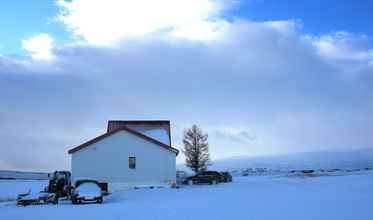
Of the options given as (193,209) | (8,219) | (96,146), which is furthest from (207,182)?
(8,219)

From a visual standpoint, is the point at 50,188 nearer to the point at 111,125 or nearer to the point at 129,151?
the point at 129,151

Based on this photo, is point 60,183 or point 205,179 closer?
point 60,183

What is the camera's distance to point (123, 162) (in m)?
36.6

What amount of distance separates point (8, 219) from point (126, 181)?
62.6 ft

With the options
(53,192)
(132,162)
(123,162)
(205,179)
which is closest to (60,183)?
(53,192)

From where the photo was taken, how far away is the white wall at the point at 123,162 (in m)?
36.2

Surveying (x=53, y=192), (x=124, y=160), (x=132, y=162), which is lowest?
(x=53, y=192)

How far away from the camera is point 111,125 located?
46.2 meters

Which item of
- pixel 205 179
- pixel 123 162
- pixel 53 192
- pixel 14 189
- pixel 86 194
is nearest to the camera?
pixel 86 194

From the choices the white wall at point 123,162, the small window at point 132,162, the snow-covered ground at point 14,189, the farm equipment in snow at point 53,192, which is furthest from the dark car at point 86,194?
the small window at point 132,162

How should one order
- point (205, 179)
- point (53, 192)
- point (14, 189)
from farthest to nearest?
point (205, 179)
point (14, 189)
point (53, 192)

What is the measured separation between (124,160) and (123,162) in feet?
0.59

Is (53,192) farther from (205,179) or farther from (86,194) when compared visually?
(205,179)

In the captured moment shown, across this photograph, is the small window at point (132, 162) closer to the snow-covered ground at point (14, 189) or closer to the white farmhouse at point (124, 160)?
the white farmhouse at point (124, 160)
